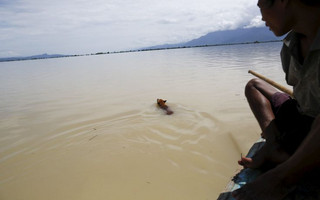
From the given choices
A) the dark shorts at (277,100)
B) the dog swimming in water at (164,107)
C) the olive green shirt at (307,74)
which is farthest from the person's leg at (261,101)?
the dog swimming in water at (164,107)

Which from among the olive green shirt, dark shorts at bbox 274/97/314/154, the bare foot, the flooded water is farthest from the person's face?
the flooded water

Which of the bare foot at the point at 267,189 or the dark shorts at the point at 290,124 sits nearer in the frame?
the bare foot at the point at 267,189

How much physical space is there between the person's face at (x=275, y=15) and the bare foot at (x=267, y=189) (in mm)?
921

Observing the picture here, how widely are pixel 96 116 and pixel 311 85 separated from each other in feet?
13.5

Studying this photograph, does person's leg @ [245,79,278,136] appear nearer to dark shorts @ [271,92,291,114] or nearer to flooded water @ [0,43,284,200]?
dark shorts @ [271,92,291,114]

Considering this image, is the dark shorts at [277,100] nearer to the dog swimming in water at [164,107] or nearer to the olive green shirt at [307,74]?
the olive green shirt at [307,74]

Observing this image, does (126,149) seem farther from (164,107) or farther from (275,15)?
(275,15)

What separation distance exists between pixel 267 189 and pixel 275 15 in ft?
3.63

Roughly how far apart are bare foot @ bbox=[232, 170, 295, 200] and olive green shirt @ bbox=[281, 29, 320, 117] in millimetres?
555

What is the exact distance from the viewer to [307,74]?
1.45 metres

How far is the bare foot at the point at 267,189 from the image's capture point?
1.33 metres

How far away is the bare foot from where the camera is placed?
1328 mm

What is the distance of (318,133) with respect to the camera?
117 centimetres

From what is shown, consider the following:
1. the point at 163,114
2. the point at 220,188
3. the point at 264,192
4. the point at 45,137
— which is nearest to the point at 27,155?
the point at 45,137
